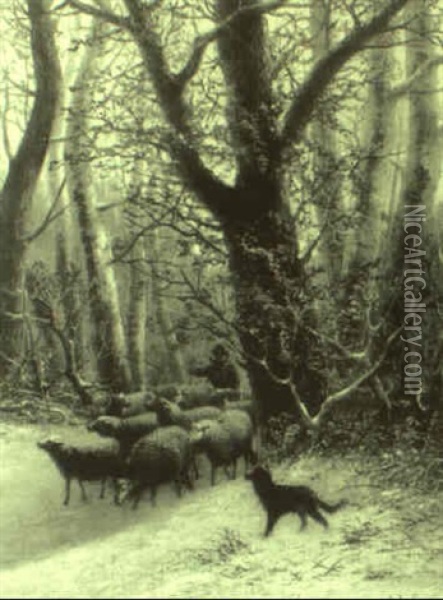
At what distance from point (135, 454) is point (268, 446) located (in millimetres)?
902

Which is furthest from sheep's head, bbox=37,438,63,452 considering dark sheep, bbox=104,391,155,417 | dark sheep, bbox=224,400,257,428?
dark sheep, bbox=224,400,257,428

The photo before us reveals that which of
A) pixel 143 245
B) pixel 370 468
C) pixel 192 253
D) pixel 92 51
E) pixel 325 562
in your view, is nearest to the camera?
pixel 325 562

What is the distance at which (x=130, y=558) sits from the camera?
19.0ft

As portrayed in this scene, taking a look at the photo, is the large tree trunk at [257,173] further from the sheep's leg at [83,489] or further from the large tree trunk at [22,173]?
the large tree trunk at [22,173]

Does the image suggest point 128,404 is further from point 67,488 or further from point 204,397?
point 67,488

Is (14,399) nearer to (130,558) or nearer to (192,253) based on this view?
(192,253)

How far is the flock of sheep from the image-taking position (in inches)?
258

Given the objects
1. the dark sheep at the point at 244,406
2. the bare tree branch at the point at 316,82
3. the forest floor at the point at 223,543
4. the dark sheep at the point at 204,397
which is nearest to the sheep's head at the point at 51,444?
the forest floor at the point at 223,543

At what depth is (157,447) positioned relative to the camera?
6.58 m

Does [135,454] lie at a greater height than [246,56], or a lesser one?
lesser

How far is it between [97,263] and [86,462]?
2.92 m

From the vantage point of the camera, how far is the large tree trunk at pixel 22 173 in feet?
28.3

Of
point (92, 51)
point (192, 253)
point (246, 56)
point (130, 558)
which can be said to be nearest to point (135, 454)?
point (130, 558)

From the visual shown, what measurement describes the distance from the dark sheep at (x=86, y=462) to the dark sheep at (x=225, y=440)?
0.55 metres
